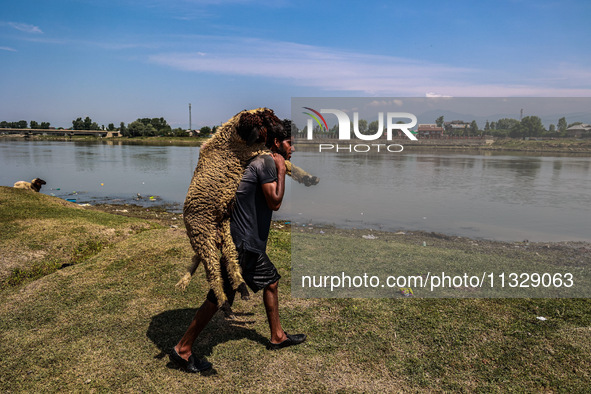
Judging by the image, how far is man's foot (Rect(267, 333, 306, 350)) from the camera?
146 inches

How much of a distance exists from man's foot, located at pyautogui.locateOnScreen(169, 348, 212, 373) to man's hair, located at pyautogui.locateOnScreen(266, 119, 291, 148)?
1.95 meters

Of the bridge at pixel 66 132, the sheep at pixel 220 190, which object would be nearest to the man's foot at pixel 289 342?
the sheep at pixel 220 190

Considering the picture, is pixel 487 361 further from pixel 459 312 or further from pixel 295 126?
pixel 295 126

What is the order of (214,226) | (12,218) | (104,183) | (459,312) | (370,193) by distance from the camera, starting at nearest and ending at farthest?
(214,226), (459,312), (12,218), (370,193), (104,183)

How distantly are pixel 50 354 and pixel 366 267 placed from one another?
4175 mm

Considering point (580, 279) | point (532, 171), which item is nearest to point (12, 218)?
point (580, 279)

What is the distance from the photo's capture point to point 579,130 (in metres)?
9.05

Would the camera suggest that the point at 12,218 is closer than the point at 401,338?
No

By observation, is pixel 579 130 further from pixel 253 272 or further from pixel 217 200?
pixel 217 200

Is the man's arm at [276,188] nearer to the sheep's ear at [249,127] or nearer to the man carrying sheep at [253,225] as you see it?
the man carrying sheep at [253,225]

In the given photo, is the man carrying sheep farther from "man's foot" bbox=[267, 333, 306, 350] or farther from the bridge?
the bridge

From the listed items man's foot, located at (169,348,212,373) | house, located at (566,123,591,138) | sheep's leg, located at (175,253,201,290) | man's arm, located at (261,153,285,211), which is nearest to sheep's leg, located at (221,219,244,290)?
sheep's leg, located at (175,253,201,290)

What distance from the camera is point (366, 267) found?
609cm

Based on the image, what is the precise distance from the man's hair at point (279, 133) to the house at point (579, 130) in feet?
26.3
